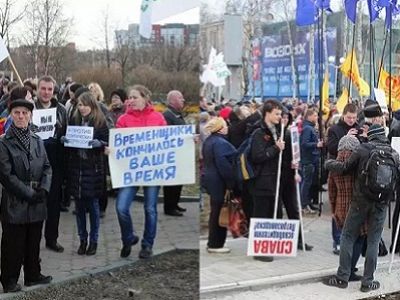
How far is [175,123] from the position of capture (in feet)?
11.4

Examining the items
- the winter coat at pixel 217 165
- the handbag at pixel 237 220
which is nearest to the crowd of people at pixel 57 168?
the winter coat at pixel 217 165

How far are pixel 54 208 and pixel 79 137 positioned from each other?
1.44 ft

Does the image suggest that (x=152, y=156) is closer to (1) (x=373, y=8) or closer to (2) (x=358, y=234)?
(2) (x=358, y=234)

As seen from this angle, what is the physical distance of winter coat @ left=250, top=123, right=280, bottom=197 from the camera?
466 centimetres

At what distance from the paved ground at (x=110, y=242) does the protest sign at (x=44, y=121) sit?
20.4 inches

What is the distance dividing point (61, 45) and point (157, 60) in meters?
0.55

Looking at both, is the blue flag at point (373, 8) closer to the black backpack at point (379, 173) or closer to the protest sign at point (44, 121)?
the black backpack at point (379, 173)

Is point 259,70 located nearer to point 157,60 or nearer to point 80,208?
point 157,60

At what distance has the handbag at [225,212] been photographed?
14.4 feet

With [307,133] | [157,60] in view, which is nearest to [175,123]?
[157,60]

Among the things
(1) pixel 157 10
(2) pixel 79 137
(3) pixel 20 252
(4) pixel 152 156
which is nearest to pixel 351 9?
(1) pixel 157 10

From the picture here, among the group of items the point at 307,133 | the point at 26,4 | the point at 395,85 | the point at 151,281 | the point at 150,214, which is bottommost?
the point at 151,281

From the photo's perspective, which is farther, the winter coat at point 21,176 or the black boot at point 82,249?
the black boot at point 82,249

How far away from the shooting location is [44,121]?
11.1 feet
